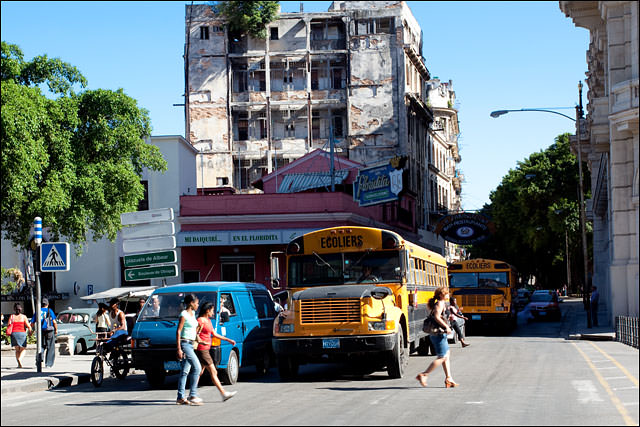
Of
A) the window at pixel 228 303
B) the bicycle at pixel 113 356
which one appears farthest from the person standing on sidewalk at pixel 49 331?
the window at pixel 228 303

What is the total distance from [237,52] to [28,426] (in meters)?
56.8

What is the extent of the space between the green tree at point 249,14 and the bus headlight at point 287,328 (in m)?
49.5

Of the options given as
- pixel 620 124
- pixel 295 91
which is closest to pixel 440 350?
pixel 620 124

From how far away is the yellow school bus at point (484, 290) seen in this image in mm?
37000

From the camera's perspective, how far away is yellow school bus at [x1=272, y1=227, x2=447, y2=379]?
17953 millimetres

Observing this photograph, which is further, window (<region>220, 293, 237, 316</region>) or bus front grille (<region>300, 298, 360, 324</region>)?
window (<region>220, 293, 237, 316</region>)

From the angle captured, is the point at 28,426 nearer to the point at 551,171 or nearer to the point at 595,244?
the point at 595,244

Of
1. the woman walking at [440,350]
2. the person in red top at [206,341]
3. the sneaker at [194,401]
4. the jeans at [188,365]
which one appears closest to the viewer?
the sneaker at [194,401]

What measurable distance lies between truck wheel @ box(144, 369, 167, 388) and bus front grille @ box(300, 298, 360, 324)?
9.77 feet

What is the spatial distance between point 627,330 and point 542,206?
174ft

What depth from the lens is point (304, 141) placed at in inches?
2621

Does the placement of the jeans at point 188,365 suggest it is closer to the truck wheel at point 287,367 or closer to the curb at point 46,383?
the truck wheel at point 287,367

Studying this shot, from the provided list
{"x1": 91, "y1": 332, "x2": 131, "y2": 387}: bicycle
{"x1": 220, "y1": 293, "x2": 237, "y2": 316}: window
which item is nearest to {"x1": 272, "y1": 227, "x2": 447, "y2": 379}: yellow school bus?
{"x1": 220, "y1": 293, "x2": 237, "y2": 316}: window

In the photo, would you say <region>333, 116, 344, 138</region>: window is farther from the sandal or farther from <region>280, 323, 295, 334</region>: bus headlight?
the sandal
